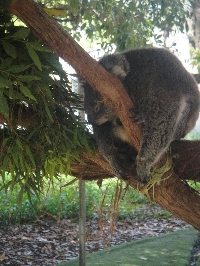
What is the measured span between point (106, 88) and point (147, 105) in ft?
1.56

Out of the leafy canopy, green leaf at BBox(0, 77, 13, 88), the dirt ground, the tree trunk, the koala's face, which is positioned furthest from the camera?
the dirt ground

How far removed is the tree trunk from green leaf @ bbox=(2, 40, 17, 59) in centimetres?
13

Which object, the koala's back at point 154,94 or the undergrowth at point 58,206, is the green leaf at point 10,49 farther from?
the undergrowth at point 58,206

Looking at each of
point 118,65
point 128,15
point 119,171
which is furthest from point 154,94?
point 128,15

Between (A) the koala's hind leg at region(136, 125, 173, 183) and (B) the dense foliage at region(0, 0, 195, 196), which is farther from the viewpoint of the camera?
(A) the koala's hind leg at region(136, 125, 173, 183)

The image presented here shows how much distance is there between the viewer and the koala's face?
95.1 inches

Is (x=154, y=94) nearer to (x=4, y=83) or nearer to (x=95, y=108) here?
(x=95, y=108)

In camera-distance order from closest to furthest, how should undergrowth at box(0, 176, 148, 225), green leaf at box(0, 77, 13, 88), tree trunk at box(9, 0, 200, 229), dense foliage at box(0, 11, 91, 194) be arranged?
1. green leaf at box(0, 77, 13, 88)
2. tree trunk at box(9, 0, 200, 229)
3. dense foliage at box(0, 11, 91, 194)
4. undergrowth at box(0, 176, 148, 225)

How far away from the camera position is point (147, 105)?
227 centimetres

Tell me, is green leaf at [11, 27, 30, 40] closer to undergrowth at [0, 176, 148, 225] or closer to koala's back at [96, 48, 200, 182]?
koala's back at [96, 48, 200, 182]

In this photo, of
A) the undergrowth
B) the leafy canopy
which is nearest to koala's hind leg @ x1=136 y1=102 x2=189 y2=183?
the leafy canopy

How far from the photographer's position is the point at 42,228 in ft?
17.0

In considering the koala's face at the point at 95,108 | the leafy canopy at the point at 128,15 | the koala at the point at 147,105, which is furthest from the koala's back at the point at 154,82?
the leafy canopy at the point at 128,15

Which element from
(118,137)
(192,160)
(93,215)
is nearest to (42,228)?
(93,215)
